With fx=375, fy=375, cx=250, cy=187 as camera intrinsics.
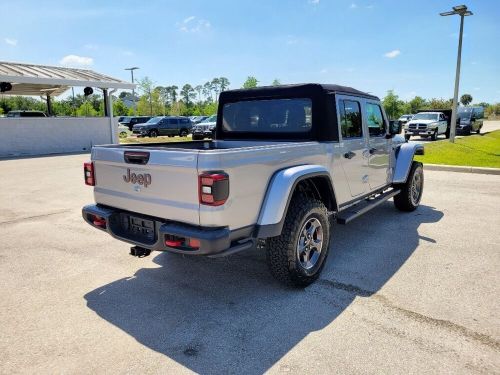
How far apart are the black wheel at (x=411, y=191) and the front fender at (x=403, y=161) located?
239mm

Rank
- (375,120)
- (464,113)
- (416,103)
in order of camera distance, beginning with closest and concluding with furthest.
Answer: (375,120) → (464,113) → (416,103)

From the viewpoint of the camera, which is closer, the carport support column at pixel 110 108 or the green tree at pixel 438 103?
the carport support column at pixel 110 108

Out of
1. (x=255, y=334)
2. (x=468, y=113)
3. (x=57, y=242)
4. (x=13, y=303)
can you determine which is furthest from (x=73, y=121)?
(x=468, y=113)

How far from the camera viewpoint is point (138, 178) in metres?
3.36

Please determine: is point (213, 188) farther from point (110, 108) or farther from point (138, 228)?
point (110, 108)

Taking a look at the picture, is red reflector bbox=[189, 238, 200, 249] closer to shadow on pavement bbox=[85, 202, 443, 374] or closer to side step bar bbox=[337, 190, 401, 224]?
shadow on pavement bbox=[85, 202, 443, 374]

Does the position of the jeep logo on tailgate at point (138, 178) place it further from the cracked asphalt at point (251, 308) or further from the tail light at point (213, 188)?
the cracked asphalt at point (251, 308)

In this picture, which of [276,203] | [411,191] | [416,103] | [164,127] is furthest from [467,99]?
[276,203]

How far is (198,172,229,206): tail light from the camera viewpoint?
2.82 m

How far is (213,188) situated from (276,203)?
68 cm

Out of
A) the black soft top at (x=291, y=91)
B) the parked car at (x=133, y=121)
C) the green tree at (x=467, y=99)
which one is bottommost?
the black soft top at (x=291, y=91)

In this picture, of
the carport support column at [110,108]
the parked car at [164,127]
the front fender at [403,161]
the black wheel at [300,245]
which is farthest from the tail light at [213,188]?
the parked car at [164,127]

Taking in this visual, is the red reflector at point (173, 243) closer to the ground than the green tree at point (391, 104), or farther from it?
closer to the ground

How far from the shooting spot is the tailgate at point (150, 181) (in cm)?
296
